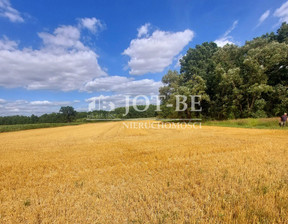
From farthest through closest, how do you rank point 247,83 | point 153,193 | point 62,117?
point 62,117 → point 247,83 → point 153,193

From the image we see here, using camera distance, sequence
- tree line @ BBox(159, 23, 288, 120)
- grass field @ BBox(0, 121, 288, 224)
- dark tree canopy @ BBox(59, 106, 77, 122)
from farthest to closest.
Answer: dark tree canopy @ BBox(59, 106, 77, 122), tree line @ BBox(159, 23, 288, 120), grass field @ BBox(0, 121, 288, 224)

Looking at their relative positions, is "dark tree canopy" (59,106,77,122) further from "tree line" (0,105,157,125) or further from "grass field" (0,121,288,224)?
"grass field" (0,121,288,224)

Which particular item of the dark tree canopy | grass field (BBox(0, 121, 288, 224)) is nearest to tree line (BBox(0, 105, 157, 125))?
the dark tree canopy

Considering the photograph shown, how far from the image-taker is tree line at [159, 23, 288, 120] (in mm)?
20516

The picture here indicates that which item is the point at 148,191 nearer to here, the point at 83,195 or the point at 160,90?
the point at 83,195

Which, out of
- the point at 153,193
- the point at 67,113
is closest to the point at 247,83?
the point at 153,193

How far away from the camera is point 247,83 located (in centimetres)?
2233

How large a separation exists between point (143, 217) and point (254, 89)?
81.5ft

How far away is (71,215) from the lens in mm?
2377

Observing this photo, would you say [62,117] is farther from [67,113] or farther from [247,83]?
[247,83]

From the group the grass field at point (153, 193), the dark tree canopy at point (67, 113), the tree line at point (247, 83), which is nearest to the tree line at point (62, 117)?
the dark tree canopy at point (67, 113)

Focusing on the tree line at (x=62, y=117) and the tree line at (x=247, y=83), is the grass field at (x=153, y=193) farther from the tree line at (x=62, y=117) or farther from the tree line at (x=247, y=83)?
the tree line at (x=62, y=117)

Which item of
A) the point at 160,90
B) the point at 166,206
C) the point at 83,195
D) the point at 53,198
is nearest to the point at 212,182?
the point at 166,206

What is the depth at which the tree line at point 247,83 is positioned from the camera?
20516mm
